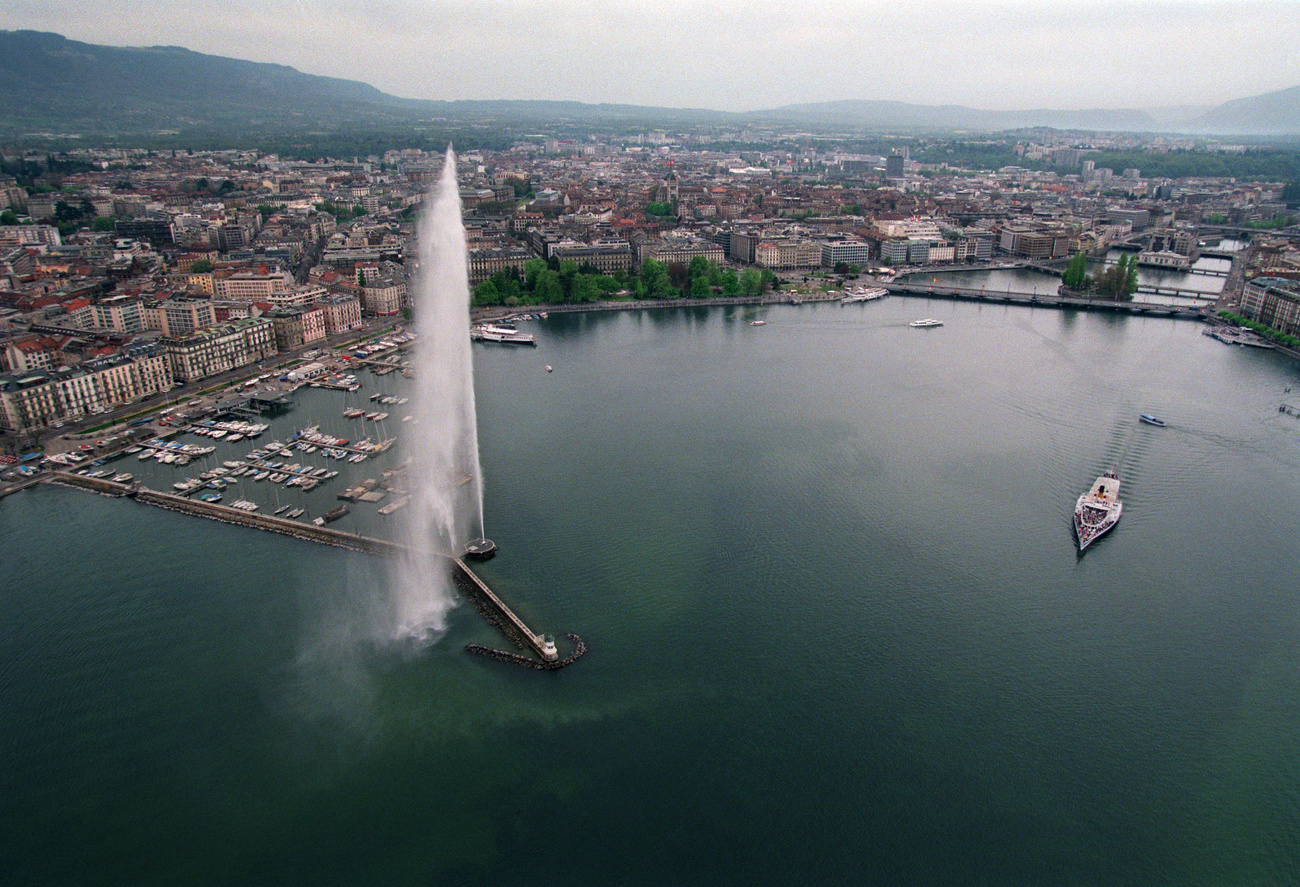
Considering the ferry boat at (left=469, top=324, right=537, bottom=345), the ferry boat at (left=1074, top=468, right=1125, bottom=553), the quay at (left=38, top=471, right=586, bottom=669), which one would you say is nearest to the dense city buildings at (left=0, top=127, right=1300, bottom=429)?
the ferry boat at (left=469, top=324, right=537, bottom=345)

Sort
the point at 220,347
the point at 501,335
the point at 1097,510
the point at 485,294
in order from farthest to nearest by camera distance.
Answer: the point at 485,294 < the point at 501,335 < the point at 220,347 < the point at 1097,510

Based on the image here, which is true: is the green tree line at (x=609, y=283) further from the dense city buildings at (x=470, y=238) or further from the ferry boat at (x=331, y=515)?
the ferry boat at (x=331, y=515)

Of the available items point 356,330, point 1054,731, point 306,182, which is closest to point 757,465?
point 1054,731

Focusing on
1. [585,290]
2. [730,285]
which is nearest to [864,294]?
[730,285]

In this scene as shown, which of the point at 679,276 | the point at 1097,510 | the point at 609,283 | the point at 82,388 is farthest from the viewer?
the point at 679,276

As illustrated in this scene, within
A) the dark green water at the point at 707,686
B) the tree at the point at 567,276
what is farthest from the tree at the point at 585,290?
the dark green water at the point at 707,686

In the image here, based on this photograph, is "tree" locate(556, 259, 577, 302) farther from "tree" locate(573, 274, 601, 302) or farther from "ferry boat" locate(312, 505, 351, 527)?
"ferry boat" locate(312, 505, 351, 527)

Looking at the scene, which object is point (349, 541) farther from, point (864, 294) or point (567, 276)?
point (864, 294)
